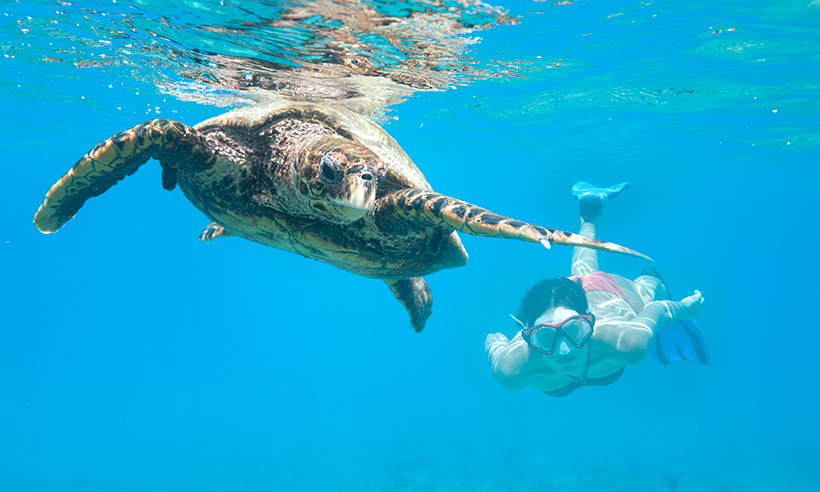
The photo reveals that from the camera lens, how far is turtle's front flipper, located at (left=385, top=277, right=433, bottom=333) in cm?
591

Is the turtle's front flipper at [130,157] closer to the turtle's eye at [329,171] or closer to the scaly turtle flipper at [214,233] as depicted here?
the turtle's eye at [329,171]

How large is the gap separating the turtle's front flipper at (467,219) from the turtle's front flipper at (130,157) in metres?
1.62

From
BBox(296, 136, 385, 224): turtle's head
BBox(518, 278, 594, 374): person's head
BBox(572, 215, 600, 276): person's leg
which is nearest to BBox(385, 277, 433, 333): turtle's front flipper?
BBox(518, 278, 594, 374): person's head

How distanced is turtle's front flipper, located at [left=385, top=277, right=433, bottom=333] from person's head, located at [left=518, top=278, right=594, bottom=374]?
2.07 m

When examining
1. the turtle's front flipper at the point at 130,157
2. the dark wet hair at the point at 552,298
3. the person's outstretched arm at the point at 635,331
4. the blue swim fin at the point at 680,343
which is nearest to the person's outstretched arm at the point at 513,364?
the dark wet hair at the point at 552,298

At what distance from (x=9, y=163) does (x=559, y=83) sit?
4506 centimetres

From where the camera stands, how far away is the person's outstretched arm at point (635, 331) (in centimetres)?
716

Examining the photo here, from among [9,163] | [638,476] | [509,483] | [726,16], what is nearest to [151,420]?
[9,163]

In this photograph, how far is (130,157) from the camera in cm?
321

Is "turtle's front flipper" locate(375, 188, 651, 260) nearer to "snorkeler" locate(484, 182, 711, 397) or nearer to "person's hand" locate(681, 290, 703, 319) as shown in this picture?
"snorkeler" locate(484, 182, 711, 397)

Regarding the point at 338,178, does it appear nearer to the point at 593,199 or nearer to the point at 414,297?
the point at 414,297

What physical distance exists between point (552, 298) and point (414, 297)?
3038 millimetres

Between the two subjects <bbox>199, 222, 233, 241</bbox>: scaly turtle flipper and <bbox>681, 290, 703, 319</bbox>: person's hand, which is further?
<bbox>681, 290, 703, 319</bbox>: person's hand

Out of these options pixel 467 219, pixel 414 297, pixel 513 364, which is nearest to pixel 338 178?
pixel 467 219
